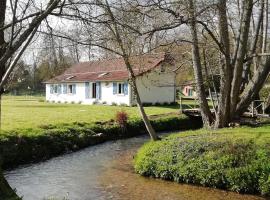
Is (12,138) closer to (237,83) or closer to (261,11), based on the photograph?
(237,83)

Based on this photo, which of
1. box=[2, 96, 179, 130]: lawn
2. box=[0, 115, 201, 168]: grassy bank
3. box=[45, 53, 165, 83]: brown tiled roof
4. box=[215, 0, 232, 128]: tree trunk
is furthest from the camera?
box=[45, 53, 165, 83]: brown tiled roof

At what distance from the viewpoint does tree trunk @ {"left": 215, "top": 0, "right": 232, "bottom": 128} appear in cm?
1678

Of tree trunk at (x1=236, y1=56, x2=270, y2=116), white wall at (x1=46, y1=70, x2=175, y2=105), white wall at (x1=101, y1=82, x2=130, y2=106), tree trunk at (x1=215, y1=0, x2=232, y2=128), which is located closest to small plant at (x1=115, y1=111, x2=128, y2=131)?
tree trunk at (x1=215, y1=0, x2=232, y2=128)

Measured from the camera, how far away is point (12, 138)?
16.8 meters

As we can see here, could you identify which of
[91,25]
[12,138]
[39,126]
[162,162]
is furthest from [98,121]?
[91,25]

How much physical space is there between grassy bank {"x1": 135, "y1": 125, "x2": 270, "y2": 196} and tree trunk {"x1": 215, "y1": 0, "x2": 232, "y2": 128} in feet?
11.2

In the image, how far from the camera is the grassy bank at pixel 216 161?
468 inches

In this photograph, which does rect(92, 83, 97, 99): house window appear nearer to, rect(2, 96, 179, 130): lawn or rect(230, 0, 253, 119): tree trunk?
rect(2, 96, 179, 130): lawn

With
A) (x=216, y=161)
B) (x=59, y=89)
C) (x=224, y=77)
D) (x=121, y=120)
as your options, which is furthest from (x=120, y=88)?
(x=216, y=161)

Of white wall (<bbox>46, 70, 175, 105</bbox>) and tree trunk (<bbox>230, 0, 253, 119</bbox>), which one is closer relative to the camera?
tree trunk (<bbox>230, 0, 253, 119</bbox>)

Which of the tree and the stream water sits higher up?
the tree

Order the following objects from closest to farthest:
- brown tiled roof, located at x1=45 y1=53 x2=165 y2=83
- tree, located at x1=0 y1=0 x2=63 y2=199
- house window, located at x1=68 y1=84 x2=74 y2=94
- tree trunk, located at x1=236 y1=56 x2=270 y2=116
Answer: tree, located at x1=0 y1=0 x2=63 y2=199, tree trunk, located at x1=236 y1=56 x2=270 y2=116, brown tiled roof, located at x1=45 y1=53 x2=165 y2=83, house window, located at x1=68 y1=84 x2=74 y2=94

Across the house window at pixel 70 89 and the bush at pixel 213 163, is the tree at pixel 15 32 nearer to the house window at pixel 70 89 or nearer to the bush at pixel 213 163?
the bush at pixel 213 163

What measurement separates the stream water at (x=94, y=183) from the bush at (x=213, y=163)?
32 cm
